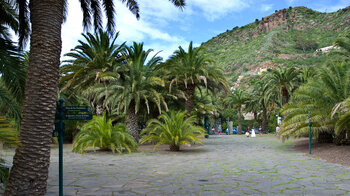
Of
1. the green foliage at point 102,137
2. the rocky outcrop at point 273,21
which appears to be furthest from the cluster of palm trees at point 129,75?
the rocky outcrop at point 273,21

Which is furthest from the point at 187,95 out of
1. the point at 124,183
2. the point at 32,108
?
the point at 32,108

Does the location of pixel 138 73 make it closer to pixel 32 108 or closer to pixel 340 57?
pixel 32 108

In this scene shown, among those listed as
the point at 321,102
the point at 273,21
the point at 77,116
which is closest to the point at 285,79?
Answer: the point at 321,102

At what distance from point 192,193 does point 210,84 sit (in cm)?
1483

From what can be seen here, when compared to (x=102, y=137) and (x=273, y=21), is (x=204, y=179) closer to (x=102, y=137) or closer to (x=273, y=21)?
(x=102, y=137)

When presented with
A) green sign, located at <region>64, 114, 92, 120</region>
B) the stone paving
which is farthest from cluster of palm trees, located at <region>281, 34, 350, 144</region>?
green sign, located at <region>64, 114, 92, 120</region>

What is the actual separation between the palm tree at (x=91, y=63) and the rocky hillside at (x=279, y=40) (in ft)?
231

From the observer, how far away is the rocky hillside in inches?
3720

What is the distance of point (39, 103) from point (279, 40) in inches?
4581

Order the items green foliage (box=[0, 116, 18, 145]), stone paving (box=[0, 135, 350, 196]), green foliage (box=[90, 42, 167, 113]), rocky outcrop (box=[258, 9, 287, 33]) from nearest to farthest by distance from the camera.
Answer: green foliage (box=[0, 116, 18, 145])
stone paving (box=[0, 135, 350, 196])
green foliage (box=[90, 42, 167, 113])
rocky outcrop (box=[258, 9, 287, 33])

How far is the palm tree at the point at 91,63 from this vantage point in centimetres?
1727

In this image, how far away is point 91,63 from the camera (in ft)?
56.7

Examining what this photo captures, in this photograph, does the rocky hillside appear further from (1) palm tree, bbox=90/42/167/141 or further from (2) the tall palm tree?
(2) the tall palm tree

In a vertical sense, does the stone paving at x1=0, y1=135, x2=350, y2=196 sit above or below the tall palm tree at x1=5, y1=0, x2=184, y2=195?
below
